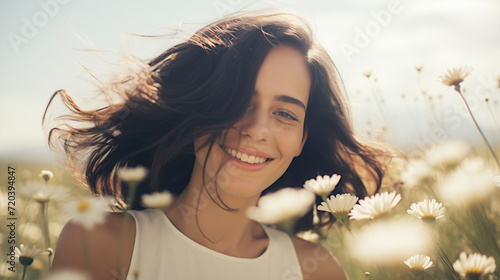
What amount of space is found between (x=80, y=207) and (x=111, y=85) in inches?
32.5

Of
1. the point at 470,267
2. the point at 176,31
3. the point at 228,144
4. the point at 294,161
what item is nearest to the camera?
the point at 470,267

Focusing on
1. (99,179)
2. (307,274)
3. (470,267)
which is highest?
(470,267)

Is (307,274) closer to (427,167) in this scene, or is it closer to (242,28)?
(427,167)

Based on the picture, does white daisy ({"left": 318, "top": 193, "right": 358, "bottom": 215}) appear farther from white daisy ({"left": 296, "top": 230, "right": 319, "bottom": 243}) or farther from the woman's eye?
white daisy ({"left": 296, "top": 230, "right": 319, "bottom": 243})

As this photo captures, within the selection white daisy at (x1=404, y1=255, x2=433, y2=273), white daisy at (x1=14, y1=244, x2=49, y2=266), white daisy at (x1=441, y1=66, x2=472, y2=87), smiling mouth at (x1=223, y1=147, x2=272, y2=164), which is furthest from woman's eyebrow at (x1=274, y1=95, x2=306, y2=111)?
white daisy at (x1=14, y1=244, x2=49, y2=266)

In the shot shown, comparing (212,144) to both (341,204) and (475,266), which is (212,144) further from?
(475,266)

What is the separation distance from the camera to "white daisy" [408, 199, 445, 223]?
1.07m

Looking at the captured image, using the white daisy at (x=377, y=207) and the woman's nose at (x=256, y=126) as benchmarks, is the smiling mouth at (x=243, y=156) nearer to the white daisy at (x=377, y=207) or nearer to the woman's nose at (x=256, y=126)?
the woman's nose at (x=256, y=126)

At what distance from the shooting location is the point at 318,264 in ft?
5.49

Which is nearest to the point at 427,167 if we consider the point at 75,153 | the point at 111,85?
the point at 111,85

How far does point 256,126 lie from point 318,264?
25.4 inches

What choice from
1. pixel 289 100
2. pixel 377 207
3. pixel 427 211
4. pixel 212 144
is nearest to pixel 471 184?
pixel 427 211

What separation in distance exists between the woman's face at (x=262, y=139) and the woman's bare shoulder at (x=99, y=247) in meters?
0.32

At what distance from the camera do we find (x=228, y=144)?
1.43m
